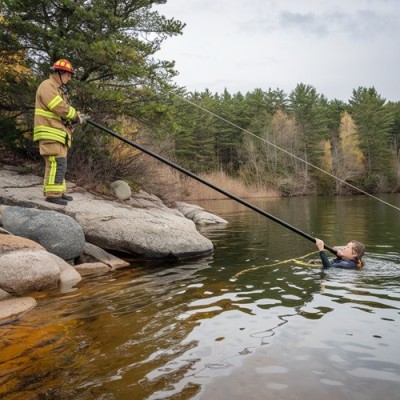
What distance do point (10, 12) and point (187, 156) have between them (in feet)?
142

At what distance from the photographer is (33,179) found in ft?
41.7

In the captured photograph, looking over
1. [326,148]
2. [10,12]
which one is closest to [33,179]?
[10,12]

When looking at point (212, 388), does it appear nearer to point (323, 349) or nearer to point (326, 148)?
point (323, 349)

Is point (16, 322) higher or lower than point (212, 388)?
lower

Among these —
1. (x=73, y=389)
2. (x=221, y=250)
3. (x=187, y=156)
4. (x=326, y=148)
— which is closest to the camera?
(x=73, y=389)

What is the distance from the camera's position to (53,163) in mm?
9258

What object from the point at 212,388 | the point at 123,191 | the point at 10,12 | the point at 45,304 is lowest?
the point at 45,304

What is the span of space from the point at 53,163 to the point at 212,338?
5.92m

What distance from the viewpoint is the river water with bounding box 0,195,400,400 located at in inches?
147

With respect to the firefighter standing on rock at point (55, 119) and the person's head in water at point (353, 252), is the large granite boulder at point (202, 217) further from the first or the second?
the person's head in water at point (353, 252)

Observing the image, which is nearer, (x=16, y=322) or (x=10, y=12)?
(x=16, y=322)

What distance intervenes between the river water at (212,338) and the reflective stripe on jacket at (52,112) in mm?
3169

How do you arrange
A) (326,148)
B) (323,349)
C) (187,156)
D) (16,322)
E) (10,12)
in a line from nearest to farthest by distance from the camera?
(323,349) → (16,322) → (10,12) → (187,156) → (326,148)

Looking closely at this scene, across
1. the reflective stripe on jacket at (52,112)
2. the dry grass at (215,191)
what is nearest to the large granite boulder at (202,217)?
the reflective stripe on jacket at (52,112)
